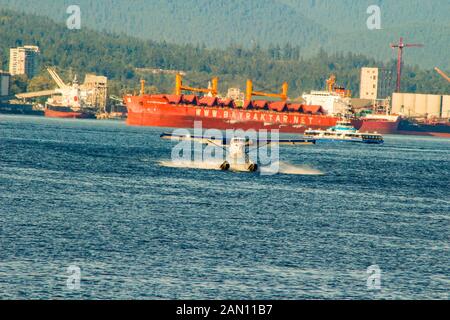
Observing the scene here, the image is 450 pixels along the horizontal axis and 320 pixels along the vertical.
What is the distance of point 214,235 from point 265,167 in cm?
5069

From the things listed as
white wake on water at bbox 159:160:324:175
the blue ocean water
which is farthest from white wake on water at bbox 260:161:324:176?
the blue ocean water

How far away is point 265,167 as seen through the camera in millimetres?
97750

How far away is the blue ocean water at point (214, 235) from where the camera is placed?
3600cm

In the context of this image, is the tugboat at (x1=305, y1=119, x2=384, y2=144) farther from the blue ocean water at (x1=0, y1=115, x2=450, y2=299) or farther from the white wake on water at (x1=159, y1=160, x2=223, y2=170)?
the blue ocean water at (x1=0, y1=115, x2=450, y2=299)

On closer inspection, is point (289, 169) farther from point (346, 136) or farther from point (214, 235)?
point (346, 136)

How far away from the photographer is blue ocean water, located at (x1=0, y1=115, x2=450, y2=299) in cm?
3600

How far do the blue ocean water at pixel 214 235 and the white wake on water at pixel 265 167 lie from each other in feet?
19.7

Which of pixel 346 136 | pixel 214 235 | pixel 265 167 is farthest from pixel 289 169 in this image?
pixel 346 136

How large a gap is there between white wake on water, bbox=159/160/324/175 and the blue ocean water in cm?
599

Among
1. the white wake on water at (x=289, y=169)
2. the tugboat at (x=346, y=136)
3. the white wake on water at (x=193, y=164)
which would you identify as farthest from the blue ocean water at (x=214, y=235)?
the tugboat at (x=346, y=136)

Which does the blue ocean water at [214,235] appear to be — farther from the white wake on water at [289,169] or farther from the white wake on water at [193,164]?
the white wake on water at [193,164]

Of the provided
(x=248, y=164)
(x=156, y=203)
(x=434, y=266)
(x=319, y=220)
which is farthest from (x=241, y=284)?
(x=248, y=164)

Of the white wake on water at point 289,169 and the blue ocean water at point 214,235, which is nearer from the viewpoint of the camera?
the blue ocean water at point 214,235

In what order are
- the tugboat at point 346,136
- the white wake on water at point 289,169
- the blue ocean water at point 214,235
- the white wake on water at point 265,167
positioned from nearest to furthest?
1. the blue ocean water at point 214,235
2. the white wake on water at point 265,167
3. the white wake on water at point 289,169
4. the tugboat at point 346,136
